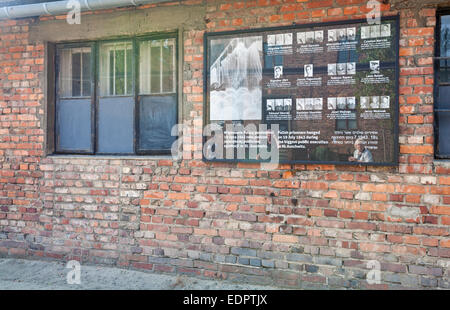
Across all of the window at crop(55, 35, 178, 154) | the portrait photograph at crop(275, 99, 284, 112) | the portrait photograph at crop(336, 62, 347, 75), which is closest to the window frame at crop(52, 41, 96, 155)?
the window at crop(55, 35, 178, 154)

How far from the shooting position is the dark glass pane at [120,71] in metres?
4.62

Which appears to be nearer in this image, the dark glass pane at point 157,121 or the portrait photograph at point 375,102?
the portrait photograph at point 375,102

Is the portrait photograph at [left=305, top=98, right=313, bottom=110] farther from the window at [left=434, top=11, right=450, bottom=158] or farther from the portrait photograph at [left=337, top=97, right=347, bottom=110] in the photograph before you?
the window at [left=434, top=11, right=450, bottom=158]

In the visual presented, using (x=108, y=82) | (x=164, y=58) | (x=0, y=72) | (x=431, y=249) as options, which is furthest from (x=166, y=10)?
(x=431, y=249)

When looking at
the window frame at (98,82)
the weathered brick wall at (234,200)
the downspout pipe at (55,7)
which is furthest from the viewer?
the window frame at (98,82)

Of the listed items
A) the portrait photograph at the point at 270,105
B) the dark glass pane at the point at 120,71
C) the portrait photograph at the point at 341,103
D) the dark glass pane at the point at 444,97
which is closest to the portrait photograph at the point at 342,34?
the portrait photograph at the point at 341,103

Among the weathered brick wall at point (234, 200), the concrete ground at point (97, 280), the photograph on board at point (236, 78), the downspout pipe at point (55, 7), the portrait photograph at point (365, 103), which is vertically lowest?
the concrete ground at point (97, 280)

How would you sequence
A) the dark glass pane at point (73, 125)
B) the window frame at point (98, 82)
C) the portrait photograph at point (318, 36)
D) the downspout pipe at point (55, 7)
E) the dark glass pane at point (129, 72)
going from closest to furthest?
the portrait photograph at point (318, 36)
the downspout pipe at point (55, 7)
the window frame at point (98, 82)
the dark glass pane at point (129, 72)
the dark glass pane at point (73, 125)

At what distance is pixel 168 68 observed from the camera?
4.45m

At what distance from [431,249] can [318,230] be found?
41.9 inches

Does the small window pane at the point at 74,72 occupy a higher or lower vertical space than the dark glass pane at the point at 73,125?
higher

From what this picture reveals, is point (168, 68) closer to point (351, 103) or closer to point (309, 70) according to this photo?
point (309, 70)

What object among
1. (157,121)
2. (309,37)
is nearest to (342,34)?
(309,37)

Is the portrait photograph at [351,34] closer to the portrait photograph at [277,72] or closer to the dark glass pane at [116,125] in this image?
the portrait photograph at [277,72]
